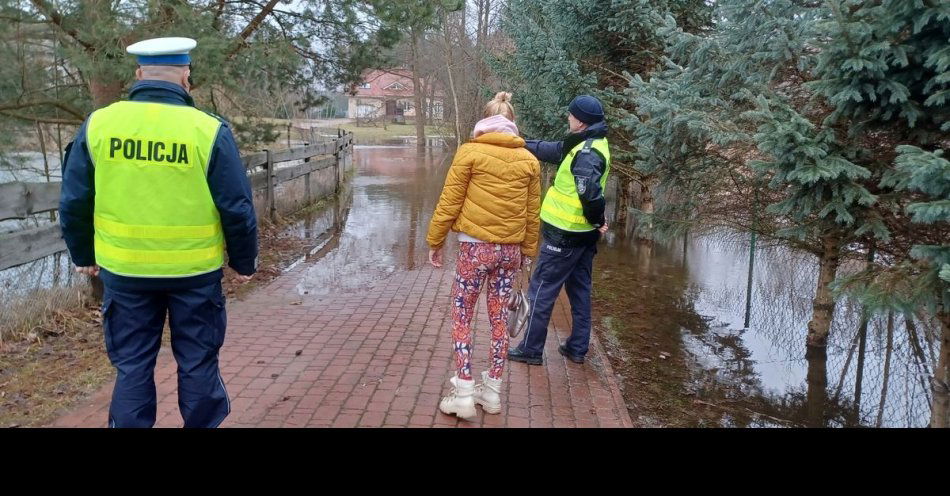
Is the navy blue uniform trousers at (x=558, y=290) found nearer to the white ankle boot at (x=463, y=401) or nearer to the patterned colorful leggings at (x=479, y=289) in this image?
the patterned colorful leggings at (x=479, y=289)

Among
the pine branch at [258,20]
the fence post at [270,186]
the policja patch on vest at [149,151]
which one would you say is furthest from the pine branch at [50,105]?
the policja patch on vest at [149,151]

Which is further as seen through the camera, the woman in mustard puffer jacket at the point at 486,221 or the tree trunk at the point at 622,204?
the tree trunk at the point at 622,204

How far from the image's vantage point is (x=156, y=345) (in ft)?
9.69

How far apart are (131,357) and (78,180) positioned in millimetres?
777

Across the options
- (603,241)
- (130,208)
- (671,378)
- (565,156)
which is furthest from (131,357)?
(603,241)

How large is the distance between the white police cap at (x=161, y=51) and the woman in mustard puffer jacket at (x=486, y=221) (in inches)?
59.3

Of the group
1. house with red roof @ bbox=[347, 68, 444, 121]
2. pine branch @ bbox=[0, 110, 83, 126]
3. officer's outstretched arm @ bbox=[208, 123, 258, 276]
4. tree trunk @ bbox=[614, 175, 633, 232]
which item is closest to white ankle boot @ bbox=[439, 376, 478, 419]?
officer's outstretched arm @ bbox=[208, 123, 258, 276]

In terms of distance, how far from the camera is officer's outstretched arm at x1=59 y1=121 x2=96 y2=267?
8.93 ft

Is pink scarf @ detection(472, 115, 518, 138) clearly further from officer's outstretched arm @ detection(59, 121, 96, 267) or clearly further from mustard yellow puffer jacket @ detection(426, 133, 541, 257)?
officer's outstretched arm @ detection(59, 121, 96, 267)

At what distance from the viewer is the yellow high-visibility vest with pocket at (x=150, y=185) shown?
2678 millimetres

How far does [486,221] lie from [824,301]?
384 centimetres

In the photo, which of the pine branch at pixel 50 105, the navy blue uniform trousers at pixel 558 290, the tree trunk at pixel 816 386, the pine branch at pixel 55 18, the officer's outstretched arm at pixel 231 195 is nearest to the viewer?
the officer's outstretched arm at pixel 231 195

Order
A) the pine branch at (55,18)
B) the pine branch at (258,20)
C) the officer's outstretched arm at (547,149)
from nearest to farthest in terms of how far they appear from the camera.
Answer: the officer's outstretched arm at (547,149), the pine branch at (55,18), the pine branch at (258,20)

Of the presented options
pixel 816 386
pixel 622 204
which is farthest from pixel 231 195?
pixel 622 204
